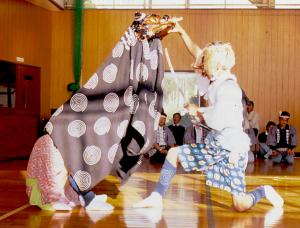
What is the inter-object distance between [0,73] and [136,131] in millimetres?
6002

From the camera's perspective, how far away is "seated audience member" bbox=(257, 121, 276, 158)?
8547 mm

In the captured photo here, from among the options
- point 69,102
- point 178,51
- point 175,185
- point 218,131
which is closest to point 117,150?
point 69,102

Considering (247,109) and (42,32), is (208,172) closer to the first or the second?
(247,109)

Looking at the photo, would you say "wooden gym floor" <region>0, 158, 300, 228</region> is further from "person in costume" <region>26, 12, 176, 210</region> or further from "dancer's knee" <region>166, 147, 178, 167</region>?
"dancer's knee" <region>166, 147, 178, 167</region>

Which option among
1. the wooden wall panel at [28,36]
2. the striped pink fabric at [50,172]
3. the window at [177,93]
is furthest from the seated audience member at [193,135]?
the striped pink fabric at [50,172]

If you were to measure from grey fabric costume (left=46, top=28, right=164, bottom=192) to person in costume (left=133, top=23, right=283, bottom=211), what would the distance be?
30 cm

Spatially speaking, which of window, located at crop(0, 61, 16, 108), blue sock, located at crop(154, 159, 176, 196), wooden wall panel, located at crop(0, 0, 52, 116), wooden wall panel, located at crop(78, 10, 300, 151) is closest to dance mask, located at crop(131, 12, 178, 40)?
blue sock, located at crop(154, 159, 176, 196)

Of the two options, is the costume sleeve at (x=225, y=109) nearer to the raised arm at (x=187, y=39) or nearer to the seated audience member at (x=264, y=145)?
the raised arm at (x=187, y=39)

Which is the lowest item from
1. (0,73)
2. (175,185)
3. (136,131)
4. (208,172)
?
(175,185)

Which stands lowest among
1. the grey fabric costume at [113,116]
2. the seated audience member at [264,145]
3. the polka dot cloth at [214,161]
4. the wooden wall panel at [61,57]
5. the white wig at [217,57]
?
the seated audience member at [264,145]

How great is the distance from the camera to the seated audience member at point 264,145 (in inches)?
336

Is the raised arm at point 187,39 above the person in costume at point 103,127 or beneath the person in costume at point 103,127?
above

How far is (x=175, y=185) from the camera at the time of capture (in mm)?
4219

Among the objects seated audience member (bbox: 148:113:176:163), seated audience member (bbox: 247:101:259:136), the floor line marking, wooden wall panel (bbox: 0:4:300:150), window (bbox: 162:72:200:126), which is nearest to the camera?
the floor line marking
